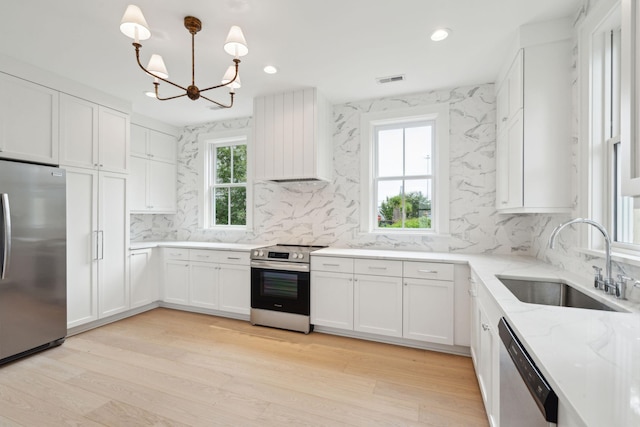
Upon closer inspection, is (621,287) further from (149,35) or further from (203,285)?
(203,285)

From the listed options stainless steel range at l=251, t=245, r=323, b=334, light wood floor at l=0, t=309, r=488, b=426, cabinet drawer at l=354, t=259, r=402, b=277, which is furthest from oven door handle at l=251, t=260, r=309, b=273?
light wood floor at l=0, t=309, r=488, b=426

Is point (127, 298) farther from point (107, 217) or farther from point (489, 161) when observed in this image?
point (489, 161)

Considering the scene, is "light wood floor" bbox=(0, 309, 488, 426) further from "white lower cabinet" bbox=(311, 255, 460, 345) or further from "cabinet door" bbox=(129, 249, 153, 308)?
"cabinet door" bbox=(129, 249, 153, 308)

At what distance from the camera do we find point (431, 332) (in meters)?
2.76

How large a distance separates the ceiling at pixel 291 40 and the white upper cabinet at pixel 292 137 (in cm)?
19

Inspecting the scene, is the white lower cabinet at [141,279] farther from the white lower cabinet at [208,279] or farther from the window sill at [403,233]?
the window sill at [403,233]

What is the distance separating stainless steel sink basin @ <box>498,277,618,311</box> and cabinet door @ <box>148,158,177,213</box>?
4348 mm

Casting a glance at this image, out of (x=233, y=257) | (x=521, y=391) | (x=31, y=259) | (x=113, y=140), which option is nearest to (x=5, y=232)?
(x=31, y=259)

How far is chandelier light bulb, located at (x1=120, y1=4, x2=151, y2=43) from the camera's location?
158cm

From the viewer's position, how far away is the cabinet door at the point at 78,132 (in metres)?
2.96

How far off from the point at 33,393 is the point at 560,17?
4673mm

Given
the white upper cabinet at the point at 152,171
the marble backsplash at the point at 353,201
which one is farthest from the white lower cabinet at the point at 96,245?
the marble backsplash at the point at 353,201

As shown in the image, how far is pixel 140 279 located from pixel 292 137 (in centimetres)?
272

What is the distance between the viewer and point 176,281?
3.94 metres
